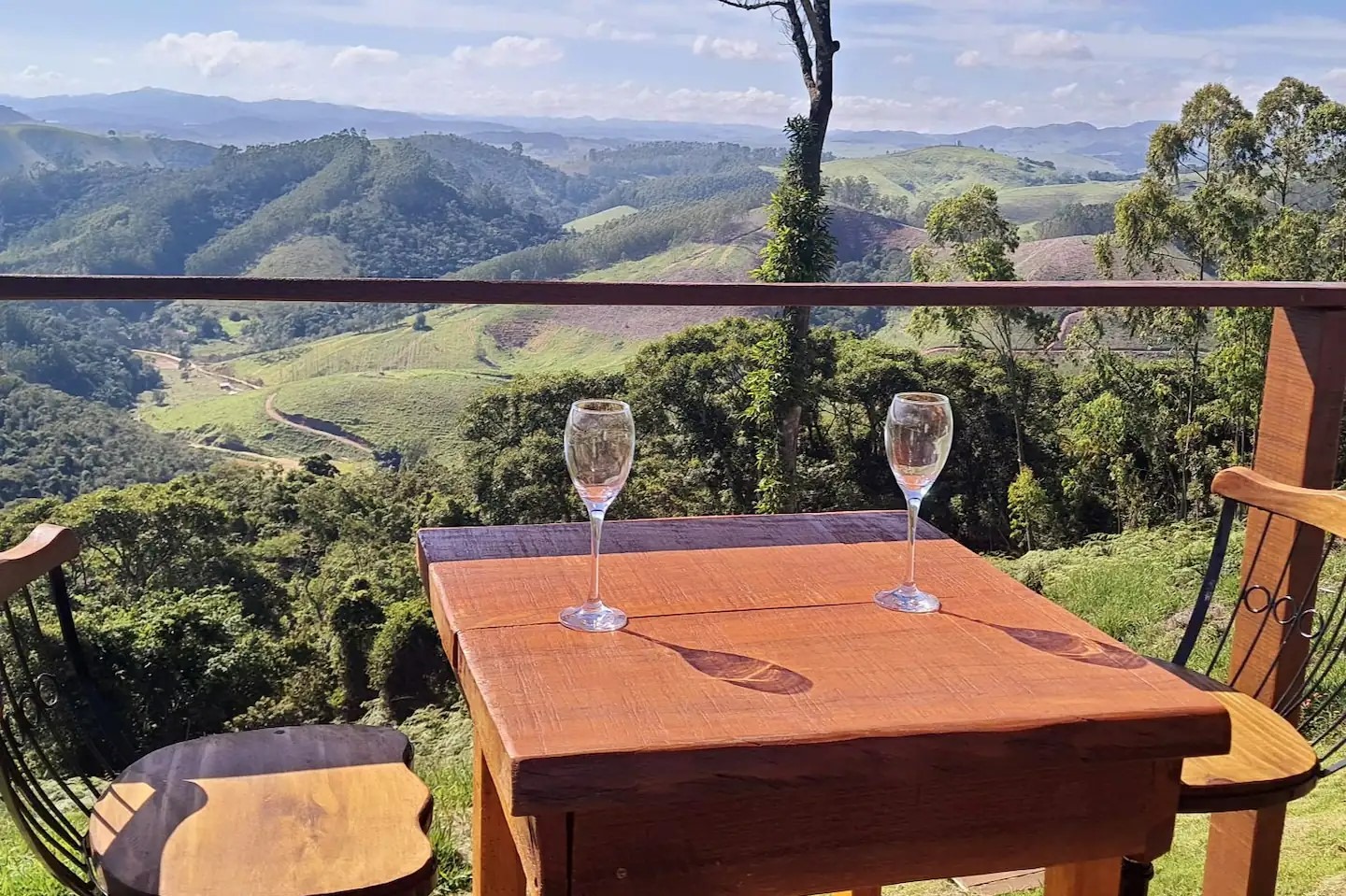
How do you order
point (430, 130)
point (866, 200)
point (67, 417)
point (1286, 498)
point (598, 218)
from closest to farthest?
point (1286, 498) → point (67, 417) → point (866, 200) → point (598, 218) → point (430, 130)

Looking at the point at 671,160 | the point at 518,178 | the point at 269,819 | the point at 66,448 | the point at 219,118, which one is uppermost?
the point at 219,118

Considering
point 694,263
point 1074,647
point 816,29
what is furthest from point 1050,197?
point 1074,647

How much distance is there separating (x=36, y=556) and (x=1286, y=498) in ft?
5.47

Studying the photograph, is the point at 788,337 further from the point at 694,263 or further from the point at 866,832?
the point at 694,263

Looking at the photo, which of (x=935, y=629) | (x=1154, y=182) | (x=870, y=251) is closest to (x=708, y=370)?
(x=1154, y=182)

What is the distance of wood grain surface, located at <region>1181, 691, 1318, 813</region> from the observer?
134cm

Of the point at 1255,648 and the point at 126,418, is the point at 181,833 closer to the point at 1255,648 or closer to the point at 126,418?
the point at 1255,648

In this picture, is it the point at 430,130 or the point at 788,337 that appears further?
the point at 430,130

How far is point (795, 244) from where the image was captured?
907 inches

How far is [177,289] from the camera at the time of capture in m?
1.62

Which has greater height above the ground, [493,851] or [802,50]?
[802,50]

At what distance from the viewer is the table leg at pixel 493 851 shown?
4.58 ft

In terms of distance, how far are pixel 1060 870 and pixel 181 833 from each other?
93 cm

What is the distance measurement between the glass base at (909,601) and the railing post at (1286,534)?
2.74 ft
